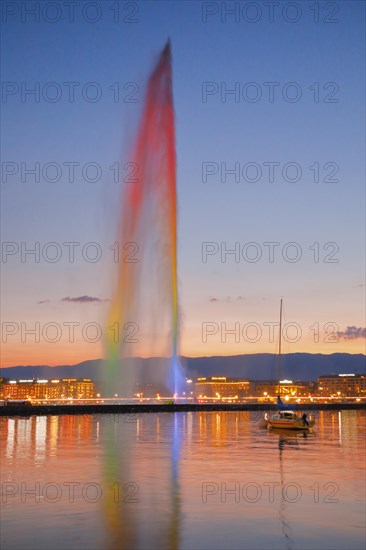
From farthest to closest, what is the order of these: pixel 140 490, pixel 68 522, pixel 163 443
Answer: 1. pixel 163 443
2. pixel 140 490
3. pixel 68 522

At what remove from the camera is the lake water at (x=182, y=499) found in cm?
1612

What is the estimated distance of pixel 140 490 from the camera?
23.4 meters

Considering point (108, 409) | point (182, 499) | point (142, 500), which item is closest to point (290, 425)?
point (182, 499)

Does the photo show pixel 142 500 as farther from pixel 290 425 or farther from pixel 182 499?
pixel 290 425

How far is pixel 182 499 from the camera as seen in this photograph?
2166cm

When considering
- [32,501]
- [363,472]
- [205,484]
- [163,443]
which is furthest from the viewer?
[163,443]

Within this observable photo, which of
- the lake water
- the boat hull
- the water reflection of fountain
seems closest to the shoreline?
the boat hull

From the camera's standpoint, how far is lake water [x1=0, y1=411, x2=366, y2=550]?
52.9ft

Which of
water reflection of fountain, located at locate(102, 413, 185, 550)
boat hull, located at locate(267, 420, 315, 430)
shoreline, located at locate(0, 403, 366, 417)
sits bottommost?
shoreline, located at locate(0, 403, 366, 417)

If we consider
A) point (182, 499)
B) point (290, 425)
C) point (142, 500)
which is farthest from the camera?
point (290, 425)

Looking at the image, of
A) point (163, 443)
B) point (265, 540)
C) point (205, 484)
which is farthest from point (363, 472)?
point (163, 443)

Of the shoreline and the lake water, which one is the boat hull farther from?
the shoreline

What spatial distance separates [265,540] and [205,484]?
363 inches

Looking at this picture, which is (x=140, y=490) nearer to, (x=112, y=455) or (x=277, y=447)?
(x=112, y=455)
